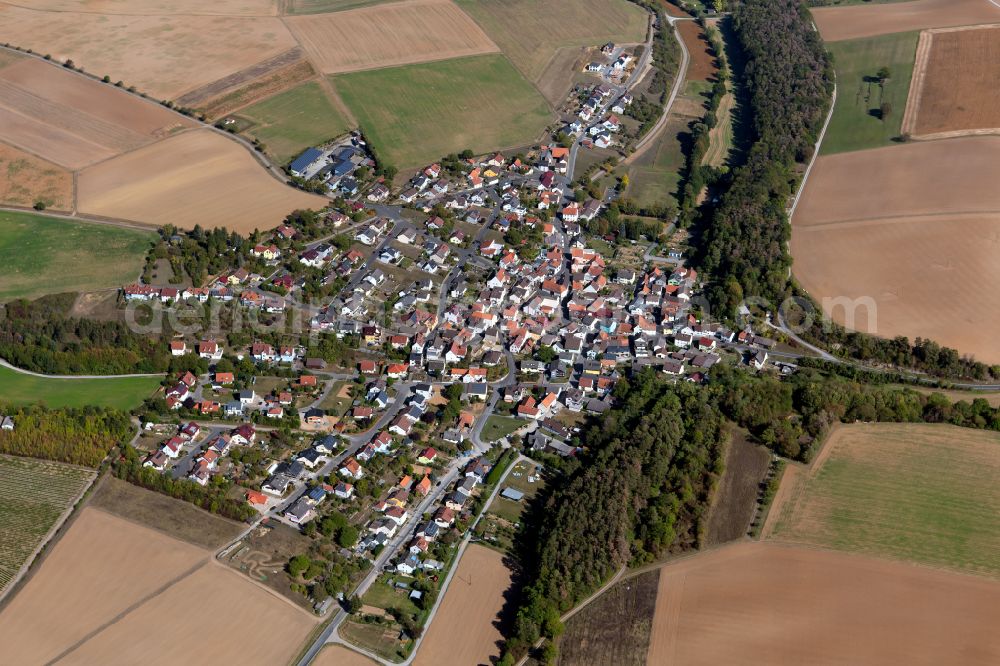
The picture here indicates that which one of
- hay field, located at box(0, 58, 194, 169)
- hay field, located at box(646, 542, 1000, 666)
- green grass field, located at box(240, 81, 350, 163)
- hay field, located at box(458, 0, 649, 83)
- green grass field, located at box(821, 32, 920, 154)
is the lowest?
green grass field, located at box(821, 32, 920, 154)

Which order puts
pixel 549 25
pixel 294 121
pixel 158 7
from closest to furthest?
pixel 294 121, pixel 158 7, pixel 549 25

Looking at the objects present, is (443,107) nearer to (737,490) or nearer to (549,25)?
(549,25)

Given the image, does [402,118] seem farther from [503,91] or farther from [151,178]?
[151,178]

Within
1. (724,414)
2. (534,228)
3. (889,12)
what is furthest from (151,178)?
(889,12)

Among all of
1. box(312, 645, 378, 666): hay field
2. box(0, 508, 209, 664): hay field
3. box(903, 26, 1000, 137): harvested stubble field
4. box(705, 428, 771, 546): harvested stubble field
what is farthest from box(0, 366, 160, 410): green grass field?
box(903, 26, 1000, 137): harvested stubble field

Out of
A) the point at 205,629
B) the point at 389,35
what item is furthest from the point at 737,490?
the point at 389,35

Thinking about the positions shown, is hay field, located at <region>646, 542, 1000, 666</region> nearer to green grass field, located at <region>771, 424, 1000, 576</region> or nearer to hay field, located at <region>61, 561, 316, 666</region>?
green grass field, located at <region>771, 424, 1000, 576</region>

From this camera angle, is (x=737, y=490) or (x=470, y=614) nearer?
(x=470, y=614)

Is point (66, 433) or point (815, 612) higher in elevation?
point (66, 433)
